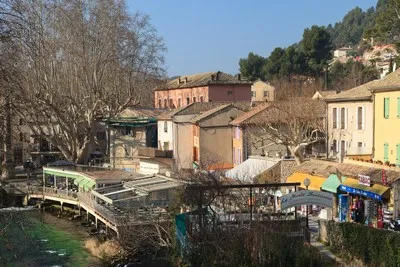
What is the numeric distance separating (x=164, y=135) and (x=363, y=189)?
3136cm

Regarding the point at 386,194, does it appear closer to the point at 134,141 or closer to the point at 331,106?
the point at 331,106

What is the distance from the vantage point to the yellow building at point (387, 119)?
2992 centimetres

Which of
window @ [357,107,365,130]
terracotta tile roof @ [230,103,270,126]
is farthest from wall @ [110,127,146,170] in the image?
window @ [357,107,365,130]

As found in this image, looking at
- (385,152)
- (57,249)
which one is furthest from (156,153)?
(385,152)

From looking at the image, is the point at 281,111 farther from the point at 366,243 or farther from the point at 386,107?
the point at 366,243

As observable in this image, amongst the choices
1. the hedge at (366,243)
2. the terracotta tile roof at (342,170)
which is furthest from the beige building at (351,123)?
the hedge at (366,243)

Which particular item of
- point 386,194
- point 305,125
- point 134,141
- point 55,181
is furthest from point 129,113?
point 386,194

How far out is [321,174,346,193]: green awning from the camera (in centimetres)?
2833

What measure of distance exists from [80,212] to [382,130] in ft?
78.2

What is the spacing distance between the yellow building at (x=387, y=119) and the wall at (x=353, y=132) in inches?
116

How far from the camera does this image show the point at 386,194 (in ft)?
81.0

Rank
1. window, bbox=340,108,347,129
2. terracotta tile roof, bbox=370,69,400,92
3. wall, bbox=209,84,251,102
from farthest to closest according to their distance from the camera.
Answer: wall, bbox=209,84,251,102, window, bbox=340,108,347,129, terracotta tile roof, bbox=370,69,400,92

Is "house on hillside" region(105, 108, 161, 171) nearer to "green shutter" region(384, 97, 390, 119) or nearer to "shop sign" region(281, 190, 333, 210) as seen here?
"green shutter" region(384, 97, 390, 119)

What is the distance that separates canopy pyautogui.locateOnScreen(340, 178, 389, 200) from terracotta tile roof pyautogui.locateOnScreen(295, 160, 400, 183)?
0.32 metres
